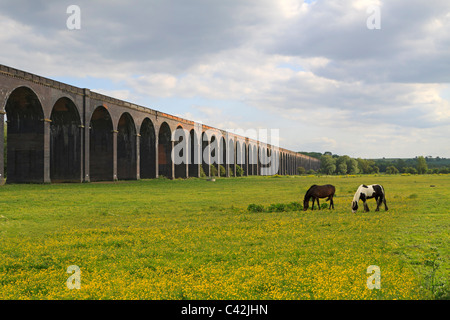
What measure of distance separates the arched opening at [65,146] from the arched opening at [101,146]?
20.1 ft

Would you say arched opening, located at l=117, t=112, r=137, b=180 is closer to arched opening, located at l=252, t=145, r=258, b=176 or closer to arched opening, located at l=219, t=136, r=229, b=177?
arched opening, located at l=219, t=136, r=229, b=177

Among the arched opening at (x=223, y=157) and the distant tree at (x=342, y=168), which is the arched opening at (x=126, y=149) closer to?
the arched opening at (x=223, y=157)

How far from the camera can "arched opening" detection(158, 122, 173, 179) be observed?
7250 cm

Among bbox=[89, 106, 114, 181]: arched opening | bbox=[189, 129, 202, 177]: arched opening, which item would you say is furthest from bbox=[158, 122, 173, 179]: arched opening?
bbox=[89, 106, 114, 181]: arched opening

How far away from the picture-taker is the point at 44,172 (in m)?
41.2

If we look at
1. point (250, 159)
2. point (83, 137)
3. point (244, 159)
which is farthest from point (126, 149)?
point (250, 159)

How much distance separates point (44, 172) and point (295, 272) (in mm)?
38796

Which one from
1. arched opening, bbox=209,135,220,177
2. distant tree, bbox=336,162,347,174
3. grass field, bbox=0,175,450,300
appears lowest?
grass field, bbox=0,175,450,300

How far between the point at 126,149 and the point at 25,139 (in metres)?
20.3

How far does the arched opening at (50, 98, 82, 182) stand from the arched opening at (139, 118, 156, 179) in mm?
18977

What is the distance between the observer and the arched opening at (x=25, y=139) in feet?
136

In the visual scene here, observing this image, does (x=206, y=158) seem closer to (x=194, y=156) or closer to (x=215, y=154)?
(x=215, y=154)
